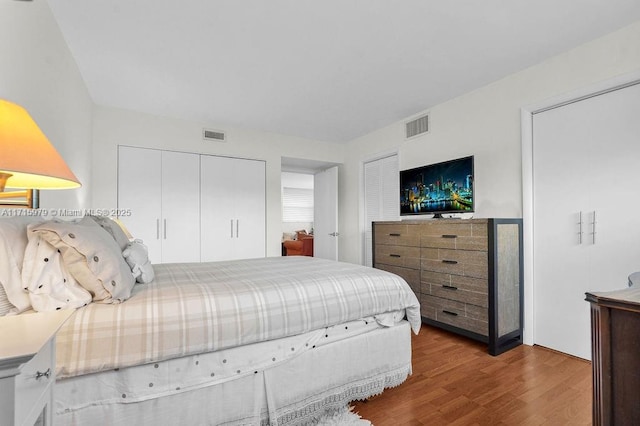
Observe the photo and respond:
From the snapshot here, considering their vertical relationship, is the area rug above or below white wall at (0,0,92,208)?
below

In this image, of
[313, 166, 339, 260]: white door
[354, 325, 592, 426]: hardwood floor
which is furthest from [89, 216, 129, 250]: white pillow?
[313, 166, 339, 260]: white door

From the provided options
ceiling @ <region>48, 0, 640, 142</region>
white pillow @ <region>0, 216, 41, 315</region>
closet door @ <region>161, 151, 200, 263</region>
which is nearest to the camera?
white pillow @ <region>0, 216, 41, 315</region>

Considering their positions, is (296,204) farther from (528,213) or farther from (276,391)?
(276,391)

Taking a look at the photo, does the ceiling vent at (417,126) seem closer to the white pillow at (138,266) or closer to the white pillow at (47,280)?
the white pillow at (138,266)

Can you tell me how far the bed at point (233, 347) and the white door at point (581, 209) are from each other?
1.54 meters

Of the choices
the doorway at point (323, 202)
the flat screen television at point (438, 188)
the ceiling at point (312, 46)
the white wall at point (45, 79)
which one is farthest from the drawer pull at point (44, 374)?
the doorway at point (323, 202)

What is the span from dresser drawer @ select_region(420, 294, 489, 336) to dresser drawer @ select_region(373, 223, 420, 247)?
596 millimetres

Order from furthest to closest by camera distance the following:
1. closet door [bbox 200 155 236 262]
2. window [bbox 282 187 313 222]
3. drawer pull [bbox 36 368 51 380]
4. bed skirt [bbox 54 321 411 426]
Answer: window [bbox 282 187 313 222]
closet door [bbox 200 155 236 262]
bed skirt [bbox 54 321 411 426]
drawer pull [bbox 36 368 51 380]

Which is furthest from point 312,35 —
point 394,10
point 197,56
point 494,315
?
point 494,315

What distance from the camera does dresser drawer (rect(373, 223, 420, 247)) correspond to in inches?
128

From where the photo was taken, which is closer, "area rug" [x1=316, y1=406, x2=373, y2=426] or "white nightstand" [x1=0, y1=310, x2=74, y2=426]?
"white nightstand" [x1=0, y1=310, x2=74, y2=426]

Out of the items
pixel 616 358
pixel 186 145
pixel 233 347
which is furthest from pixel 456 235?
pixel 186 145

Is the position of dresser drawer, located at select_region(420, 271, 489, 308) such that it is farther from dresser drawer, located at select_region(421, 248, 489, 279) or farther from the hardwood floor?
the hardwood floor

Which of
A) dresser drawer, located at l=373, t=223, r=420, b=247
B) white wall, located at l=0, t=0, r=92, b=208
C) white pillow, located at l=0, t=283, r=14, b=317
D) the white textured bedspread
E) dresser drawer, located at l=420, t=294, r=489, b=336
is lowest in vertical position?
dresser drawer, located at l=420, t=294, r=489, b=336
